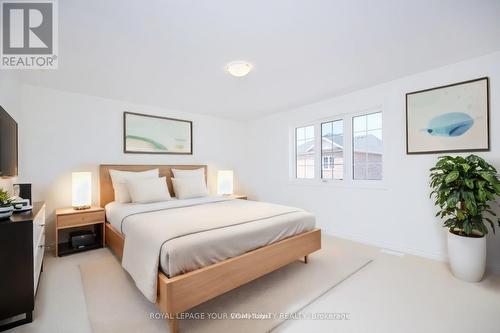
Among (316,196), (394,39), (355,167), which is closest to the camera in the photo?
(394,39)

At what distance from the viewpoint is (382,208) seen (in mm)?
3111

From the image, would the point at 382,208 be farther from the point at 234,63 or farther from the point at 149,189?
the point at 149,189

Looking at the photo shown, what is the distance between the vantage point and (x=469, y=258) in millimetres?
2094

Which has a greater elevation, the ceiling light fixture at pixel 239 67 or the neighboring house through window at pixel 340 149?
the ceiling light fixture at pixel 239 67

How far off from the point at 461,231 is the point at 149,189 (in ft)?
12.4

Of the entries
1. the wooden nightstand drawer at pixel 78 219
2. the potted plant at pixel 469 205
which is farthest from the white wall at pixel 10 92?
the potted plant at pixel 469 205

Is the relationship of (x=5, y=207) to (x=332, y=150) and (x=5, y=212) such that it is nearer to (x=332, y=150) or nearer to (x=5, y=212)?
(x=5, y=212)

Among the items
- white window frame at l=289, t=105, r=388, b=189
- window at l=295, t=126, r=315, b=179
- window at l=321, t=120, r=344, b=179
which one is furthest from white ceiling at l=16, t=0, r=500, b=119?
window at l=295, t=126, r=315, b=179

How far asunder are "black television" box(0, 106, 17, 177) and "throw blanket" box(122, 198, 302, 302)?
1.04m

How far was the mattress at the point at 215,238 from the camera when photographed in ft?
5.23

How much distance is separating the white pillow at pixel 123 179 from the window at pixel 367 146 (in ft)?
10.8

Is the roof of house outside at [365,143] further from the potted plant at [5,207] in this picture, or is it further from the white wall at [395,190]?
the potted plant at [5,207]

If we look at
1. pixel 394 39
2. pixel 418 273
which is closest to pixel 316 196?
pixel 418 273

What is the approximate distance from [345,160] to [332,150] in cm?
32
